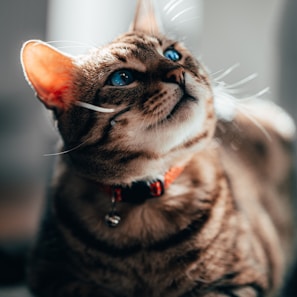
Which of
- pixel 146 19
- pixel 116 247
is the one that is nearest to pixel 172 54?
pixel 146 19

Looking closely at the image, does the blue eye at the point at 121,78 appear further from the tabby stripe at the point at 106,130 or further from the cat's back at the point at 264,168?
the cat's back at the point at 264,168

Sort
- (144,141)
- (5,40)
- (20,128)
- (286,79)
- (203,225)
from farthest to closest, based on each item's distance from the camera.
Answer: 1. (286,79)
2. (20,128)
3. (5,40)
4. (203,225)
5. (144,141)

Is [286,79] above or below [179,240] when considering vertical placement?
above

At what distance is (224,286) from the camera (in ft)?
2.99

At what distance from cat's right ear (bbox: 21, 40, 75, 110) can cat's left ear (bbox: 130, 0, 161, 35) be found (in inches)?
7.7

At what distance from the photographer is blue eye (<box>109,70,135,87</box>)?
0.85 m

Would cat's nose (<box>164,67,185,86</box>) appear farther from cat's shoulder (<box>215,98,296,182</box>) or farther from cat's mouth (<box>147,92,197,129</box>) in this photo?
cat's shoulder (<box>215,98,296,182</box>)

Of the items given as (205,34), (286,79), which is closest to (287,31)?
(286,79)

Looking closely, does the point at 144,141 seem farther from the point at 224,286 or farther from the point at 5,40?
the point at 5,40

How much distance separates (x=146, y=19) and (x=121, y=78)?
0.21m

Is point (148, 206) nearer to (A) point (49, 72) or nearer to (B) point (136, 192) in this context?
(B) point (136, 192)

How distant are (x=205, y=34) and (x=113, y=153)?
1.88ft

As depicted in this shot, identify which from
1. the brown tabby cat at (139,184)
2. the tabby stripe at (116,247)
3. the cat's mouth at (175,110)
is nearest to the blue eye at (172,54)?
the brown tabby cat at (139,184)

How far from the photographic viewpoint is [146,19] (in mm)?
1016
